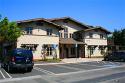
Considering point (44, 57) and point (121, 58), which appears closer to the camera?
point (121, 58)

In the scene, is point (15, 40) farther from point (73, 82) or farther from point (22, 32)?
point (73, 82)

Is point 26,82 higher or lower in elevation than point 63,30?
lower

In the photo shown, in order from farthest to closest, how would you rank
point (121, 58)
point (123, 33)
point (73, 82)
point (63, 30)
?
1. point (123, 33)
2. point (63, 30)
3. point (121, 58)
4. point (73, 82)

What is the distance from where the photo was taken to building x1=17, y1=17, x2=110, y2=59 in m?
42.5

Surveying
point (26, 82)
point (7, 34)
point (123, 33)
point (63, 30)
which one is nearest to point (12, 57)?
point (26, 82)

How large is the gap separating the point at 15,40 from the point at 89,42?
15.3 meters

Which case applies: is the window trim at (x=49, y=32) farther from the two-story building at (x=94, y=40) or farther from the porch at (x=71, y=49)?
the two-story building at (x=94, y=40)

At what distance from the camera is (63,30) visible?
4897cm

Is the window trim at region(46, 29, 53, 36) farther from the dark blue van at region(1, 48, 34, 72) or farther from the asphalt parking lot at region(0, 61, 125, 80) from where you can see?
the dark blue van at region(1, 48, 34, 72)

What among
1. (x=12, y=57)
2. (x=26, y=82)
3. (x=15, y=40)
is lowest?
(x=26, y=82)

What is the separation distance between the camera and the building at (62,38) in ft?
139

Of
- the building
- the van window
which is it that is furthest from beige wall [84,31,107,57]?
the van window

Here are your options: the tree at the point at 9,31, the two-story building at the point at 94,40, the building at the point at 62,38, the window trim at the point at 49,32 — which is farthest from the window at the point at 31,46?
the two-story building at the point at 94,40

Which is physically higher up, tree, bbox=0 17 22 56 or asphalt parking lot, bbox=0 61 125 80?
tree, bbox=0 17 22 56
